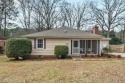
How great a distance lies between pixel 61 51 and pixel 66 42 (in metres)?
2.13

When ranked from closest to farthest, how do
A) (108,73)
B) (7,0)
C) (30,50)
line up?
(108,73) < (30,50) < (7,0)

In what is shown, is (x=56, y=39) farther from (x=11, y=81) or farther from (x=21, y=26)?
(x=21, y=26)

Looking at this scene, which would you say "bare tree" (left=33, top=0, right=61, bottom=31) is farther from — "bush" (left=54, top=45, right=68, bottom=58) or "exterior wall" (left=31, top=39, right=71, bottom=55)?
"bush" (left=54, top=45, right=68, bottom=58)

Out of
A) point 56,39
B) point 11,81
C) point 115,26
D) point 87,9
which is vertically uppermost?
point 87,9

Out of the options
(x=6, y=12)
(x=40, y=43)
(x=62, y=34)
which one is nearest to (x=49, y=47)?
(x=40, y=43)

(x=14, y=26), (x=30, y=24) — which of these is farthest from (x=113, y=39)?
(x=14, y=26)

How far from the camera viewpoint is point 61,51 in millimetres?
21891

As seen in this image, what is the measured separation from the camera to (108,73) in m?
11.6

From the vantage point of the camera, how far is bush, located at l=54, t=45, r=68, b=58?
21.9 meters

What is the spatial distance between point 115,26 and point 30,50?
91.7ft

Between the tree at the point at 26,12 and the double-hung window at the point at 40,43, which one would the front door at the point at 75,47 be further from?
the tree at the point at 26,12

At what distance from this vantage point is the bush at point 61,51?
21.9 m

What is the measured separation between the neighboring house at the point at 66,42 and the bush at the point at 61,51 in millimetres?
1337

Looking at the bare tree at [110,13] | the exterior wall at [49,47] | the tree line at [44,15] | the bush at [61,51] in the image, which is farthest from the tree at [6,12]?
the bush at [61,51]
